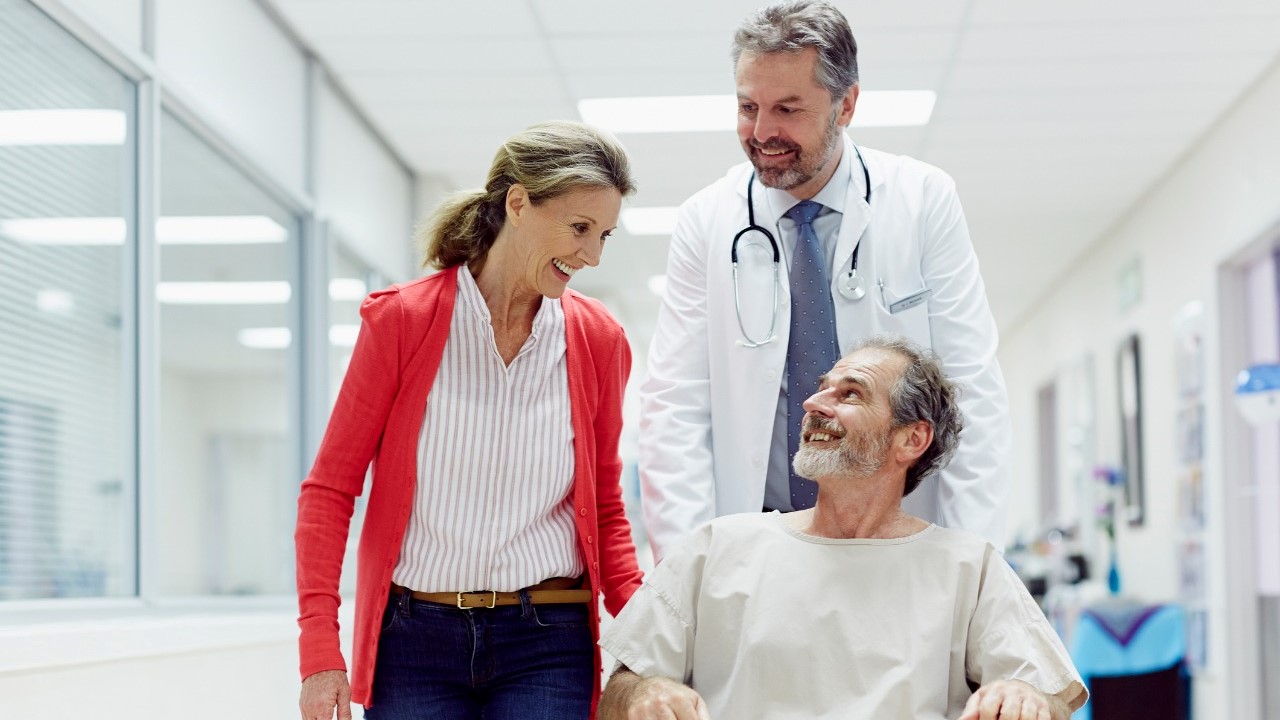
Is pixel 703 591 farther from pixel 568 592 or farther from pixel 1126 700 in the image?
pixel 1126 700

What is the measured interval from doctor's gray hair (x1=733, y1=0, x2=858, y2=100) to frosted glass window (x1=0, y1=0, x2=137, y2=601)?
5.80ft

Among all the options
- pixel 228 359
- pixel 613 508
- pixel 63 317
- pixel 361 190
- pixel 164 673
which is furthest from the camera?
pixel 228 359

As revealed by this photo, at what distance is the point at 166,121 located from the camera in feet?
13.2

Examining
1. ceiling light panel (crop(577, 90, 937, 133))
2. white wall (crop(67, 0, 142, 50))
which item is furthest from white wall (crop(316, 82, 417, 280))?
white wall (crop(67, 0, 142, 50))

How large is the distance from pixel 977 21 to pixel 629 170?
3102mm

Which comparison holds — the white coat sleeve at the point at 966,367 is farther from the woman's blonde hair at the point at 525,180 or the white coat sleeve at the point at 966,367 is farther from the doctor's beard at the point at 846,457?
the woman's blonde hair at the point at 525,180

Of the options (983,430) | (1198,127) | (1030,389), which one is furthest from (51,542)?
(1030,389)

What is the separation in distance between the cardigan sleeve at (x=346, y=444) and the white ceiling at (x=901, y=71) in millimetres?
2931

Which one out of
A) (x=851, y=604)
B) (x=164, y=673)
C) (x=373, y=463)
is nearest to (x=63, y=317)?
(x=164, y=673)

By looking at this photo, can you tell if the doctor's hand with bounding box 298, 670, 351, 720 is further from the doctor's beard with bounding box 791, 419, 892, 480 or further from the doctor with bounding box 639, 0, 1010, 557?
the doctor's beard with bounding box 791, 419, 892, 480

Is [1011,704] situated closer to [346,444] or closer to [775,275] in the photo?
[775,275]

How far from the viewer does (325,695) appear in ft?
5.74

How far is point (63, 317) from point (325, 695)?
2034mm

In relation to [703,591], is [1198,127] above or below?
above
